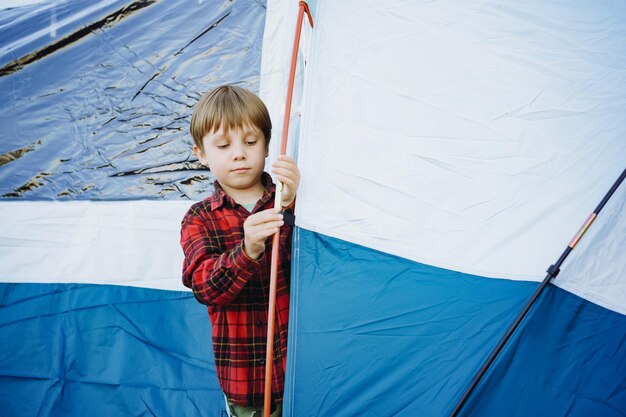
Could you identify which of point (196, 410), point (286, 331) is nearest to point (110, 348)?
point (196, 410)

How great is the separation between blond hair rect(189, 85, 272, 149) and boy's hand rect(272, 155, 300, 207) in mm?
130

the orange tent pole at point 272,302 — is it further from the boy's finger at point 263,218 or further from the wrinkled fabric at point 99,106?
the wrinkled fabric at point 99,106

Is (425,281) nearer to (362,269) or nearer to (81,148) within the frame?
(362,269)

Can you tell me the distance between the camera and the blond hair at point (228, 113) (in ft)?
3.27

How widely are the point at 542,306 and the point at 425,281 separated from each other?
21 cm

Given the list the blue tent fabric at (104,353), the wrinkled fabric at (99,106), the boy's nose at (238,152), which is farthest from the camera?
the wrinkled fabric at (99,106)

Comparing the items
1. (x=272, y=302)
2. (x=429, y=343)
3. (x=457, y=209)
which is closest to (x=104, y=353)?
(x=272, y=302)

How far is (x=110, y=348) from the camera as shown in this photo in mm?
1482

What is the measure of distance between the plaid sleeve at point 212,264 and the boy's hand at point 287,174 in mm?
148

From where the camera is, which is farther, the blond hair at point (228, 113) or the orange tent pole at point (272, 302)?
the blond hair at point (228, 113)

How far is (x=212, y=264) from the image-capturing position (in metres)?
0.93

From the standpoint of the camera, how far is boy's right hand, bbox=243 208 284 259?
2.80 feet

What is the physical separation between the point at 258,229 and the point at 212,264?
0.14 meters

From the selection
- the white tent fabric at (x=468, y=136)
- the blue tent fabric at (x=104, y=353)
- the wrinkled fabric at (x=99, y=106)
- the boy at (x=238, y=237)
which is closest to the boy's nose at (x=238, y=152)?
the boy at (x=238, y=237)
